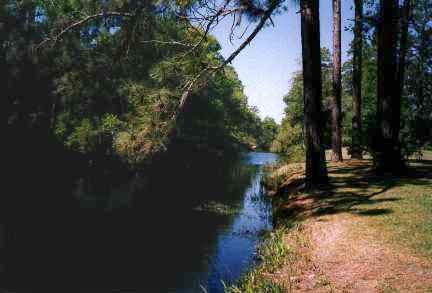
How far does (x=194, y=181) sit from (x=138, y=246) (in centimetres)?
1936

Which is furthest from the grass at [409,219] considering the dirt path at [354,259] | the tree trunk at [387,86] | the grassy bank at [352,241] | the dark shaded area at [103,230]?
the dark shaded area at [103,230]

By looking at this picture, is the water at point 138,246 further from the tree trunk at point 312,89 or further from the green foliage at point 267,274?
the tree trunk at point 312,89

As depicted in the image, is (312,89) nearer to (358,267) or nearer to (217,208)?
(358,267)

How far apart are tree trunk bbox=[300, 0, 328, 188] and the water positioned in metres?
2.97

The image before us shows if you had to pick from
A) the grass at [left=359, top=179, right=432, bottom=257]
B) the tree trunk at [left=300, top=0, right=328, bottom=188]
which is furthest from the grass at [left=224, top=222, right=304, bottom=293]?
the tree trunk at [left=300, top=0, right=328, bottom=188]

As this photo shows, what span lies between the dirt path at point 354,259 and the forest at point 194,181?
0.04 metres

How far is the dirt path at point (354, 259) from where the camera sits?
6043 millimetres

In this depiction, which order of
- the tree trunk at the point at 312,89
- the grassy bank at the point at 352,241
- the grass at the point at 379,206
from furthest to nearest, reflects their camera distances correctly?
the tree trunk at the point at 312,89 → the grass at the point at 379,206 → the grassy bank at the point at 352,241

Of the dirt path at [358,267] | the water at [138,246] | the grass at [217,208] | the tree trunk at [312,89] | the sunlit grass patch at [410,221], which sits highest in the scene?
the tree trunk at [312,89]

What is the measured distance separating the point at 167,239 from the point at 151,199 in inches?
378

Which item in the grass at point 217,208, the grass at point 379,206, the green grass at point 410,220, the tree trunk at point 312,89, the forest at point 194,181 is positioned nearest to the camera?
the green grass at point 410,220

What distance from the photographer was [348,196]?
12008mm

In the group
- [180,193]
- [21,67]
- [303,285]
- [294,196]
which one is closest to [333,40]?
[294,196]

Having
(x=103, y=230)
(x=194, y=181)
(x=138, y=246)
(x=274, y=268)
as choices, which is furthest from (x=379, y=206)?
(x=194, y=181)
